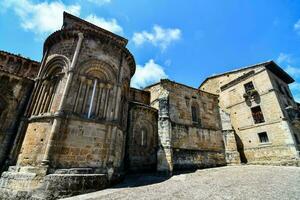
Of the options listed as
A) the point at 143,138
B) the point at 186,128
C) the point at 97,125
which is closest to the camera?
the point at 97,125

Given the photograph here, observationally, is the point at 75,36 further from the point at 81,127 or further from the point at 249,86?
the point at 249,86

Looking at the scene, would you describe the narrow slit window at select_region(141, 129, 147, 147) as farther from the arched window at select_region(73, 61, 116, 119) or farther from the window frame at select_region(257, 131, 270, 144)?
the window frame at select_region(257, 131, 270, 144)

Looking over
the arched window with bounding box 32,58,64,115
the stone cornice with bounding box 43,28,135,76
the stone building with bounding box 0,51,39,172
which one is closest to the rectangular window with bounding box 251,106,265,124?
the stone cornice with bounding box 43,28,135,76

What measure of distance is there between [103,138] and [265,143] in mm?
16104

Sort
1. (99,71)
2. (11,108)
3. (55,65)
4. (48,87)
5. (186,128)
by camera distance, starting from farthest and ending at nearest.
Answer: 1. (186,128)
2. (99,71)
3. (55,65)
4. (48,87)
5. (11,108)

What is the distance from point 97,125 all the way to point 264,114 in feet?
55.1

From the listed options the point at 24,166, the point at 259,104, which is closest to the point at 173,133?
the point at 24,166

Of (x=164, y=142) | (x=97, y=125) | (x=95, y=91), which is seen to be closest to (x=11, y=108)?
(x=95, y=91)

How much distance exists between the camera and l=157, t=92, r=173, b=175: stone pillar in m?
10.6

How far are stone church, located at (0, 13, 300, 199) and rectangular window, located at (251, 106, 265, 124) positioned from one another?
0.20 m

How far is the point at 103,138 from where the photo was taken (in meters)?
7.91

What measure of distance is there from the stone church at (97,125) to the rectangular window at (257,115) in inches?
8.0

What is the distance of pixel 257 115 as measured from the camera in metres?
17.0

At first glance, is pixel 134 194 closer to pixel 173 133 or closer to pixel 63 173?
pixel 63 173
